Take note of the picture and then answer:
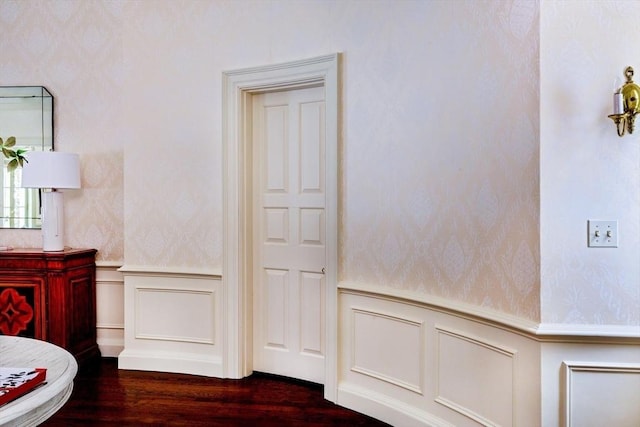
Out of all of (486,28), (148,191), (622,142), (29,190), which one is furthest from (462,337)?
(29,190)

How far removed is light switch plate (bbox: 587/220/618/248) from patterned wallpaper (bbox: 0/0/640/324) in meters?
0.07

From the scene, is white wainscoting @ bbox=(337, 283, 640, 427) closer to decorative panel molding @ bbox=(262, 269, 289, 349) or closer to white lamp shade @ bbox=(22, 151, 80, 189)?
decorative panel molding @ bbox=(262, 269, 289, 349)

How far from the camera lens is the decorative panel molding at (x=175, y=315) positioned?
348cm

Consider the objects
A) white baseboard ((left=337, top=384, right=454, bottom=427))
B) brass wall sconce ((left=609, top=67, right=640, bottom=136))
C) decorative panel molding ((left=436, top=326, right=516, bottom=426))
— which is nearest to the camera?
brass wall sconce ((left=609, top=67, right=640, bottom=136))

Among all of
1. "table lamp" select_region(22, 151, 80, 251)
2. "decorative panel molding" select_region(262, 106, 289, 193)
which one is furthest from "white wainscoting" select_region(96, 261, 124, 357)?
"decorative panel molding" select_region(262, 106, 289, 193)

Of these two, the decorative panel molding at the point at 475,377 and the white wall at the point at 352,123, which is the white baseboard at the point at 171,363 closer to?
the white wall at the point at 352,123

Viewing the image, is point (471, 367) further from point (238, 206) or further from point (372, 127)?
point (238, 206)

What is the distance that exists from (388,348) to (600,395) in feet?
3.64

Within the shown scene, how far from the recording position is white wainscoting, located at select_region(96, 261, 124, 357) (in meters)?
3.89

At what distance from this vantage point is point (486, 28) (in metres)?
2.22

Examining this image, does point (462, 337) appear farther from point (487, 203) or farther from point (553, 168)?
point (553, 168)

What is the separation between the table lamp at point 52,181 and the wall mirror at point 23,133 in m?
0.39

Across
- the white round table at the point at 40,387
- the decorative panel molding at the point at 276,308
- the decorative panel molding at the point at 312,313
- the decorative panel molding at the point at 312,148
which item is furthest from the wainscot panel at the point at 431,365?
the white round table at the point at 40,387

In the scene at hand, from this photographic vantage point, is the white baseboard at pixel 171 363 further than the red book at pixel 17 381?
Yes
